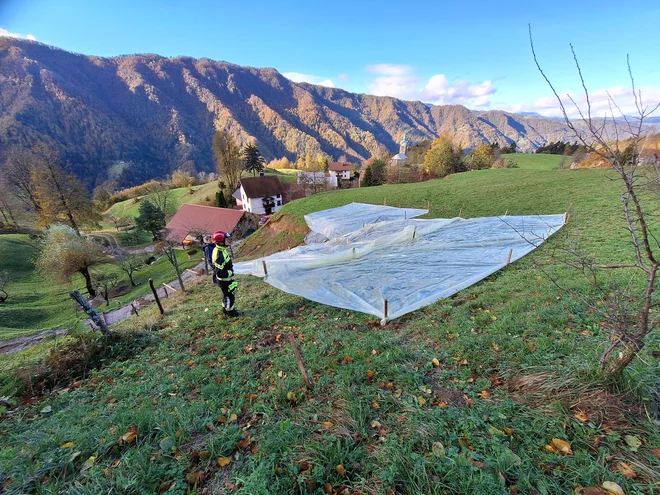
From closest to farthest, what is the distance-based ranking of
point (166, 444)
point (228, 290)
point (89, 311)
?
point (166, 444) < point (89, 311) < point (228, 290)

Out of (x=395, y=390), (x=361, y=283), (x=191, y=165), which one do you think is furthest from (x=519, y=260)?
(x=191, y=165)

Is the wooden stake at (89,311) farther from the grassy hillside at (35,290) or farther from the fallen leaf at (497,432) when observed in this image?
the grassy hillside at (35,290)

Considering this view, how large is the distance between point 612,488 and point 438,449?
118 cm

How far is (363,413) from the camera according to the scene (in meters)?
2.99

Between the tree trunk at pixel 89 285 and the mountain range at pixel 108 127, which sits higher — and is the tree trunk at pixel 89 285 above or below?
below

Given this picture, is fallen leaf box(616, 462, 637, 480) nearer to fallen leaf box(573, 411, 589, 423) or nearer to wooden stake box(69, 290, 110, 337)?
fallen leaf box(573, 411, 589, 423)

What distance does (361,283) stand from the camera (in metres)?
7.54

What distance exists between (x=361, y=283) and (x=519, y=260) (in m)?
5.28

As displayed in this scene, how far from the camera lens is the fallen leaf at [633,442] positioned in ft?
7.13

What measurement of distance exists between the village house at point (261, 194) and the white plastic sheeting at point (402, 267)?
31728 mm

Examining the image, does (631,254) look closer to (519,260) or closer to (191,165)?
(519,260)

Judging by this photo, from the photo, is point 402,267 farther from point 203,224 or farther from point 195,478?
point 203,224

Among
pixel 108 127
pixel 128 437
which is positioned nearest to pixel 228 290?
pixel 128 437

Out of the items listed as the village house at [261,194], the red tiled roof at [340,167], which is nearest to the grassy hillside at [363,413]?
the village house at [261,194]
